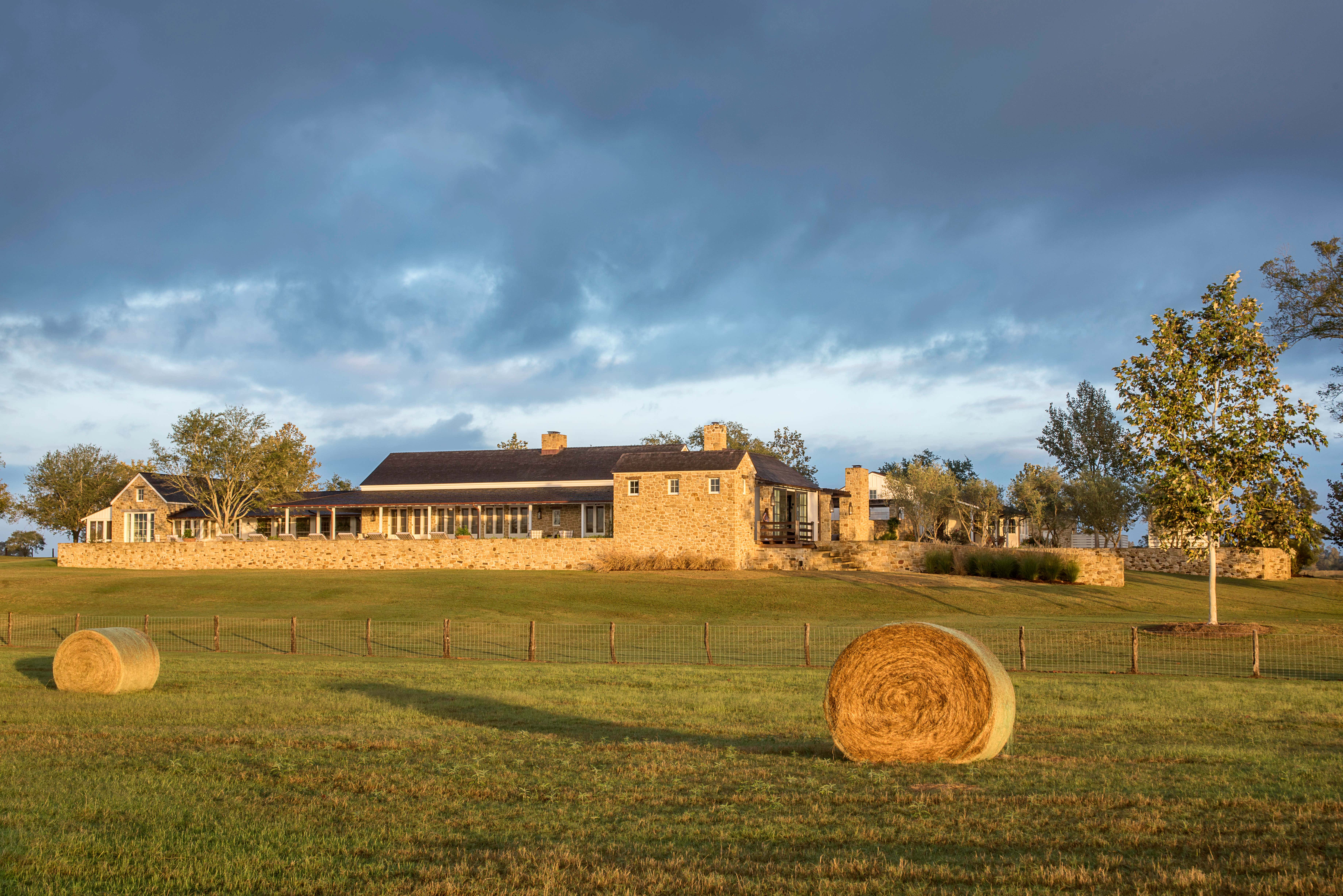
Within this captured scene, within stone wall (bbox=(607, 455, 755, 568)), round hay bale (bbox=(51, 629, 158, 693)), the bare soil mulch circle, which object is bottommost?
the bare soil mulch circle

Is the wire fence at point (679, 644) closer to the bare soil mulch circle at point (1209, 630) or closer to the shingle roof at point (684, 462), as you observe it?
the bare soil mulch circle at point (1209, 630)

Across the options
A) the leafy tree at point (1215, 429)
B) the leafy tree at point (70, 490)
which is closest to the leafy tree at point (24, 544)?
the leafy tree at point (70, 490)

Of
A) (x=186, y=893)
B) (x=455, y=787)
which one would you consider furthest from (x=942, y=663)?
(x=186, y=893)

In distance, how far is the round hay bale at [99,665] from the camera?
1565 cm

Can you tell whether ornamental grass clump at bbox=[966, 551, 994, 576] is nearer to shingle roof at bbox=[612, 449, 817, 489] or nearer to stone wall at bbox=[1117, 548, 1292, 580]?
stone wall at bbox=[1117, 548, 1292, 580]

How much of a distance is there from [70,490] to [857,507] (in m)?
57.1

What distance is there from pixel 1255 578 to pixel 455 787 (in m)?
46.2

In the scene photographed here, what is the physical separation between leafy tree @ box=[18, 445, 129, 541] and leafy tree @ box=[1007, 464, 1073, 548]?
200 feet

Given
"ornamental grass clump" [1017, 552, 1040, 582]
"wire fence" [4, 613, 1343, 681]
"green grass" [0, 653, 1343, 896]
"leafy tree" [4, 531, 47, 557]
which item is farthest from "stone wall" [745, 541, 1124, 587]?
"leafy tree" [4, 531, 47, 557]

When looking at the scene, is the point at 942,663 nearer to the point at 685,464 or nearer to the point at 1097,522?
the point at 685,464

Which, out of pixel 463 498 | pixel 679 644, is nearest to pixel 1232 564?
pixel 679 644

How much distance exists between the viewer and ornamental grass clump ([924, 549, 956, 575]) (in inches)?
1700

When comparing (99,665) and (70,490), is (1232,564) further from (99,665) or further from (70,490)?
(70,490)

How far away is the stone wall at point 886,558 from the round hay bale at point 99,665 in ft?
105
